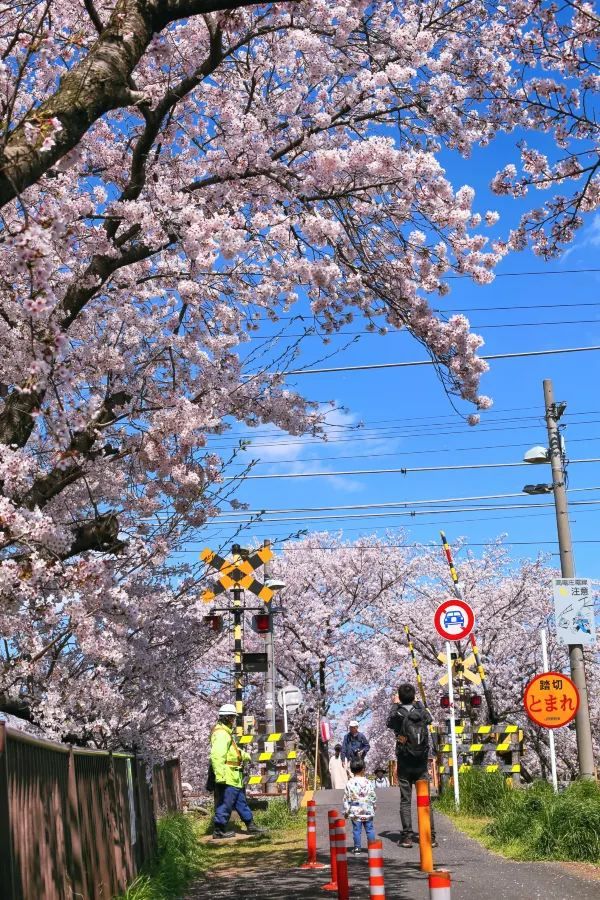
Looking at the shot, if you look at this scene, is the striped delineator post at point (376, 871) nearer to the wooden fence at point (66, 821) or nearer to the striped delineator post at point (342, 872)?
the striped delineator post at point (342, 872)

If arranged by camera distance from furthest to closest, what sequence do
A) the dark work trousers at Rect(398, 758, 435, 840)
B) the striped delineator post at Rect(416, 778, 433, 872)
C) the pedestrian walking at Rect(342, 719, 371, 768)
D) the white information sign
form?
1. the pedestrian walking at Rect(342, 719, 371, 768)
2. the white information sign
3. the dark work trousers at Rect(398, 758, 435, 840)
4. the striped delineator post at Rect(416, 778, 433, 872)

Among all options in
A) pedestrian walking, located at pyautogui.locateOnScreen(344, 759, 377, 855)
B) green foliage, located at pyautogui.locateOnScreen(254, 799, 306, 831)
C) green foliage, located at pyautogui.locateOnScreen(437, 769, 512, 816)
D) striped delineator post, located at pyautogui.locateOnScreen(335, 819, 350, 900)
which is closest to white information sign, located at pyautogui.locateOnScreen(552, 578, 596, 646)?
green foliage, located at pyautogui.locateOnScreen(437, 769, 512, 816)

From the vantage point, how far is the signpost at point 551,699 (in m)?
12.4

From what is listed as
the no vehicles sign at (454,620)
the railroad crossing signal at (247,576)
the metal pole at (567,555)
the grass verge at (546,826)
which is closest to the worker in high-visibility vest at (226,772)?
the railroad crossing signal at (247,576)

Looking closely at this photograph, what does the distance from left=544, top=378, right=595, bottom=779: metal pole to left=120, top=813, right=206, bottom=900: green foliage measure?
16.6 feet

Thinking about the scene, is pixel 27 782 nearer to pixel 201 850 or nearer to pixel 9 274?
pixel 9 274

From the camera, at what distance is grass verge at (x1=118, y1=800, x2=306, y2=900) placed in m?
9.48

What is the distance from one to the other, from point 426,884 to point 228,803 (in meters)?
6.40

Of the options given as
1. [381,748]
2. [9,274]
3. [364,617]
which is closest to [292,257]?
[9,274]

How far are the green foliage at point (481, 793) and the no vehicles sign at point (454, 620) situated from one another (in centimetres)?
243

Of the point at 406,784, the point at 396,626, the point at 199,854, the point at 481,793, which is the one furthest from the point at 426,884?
the point at 396,626

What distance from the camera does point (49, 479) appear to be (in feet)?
25.6

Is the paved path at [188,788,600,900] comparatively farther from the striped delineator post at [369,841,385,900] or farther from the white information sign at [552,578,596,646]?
the white information sign at [552,578,596,646]

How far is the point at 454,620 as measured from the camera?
48.7 ft
